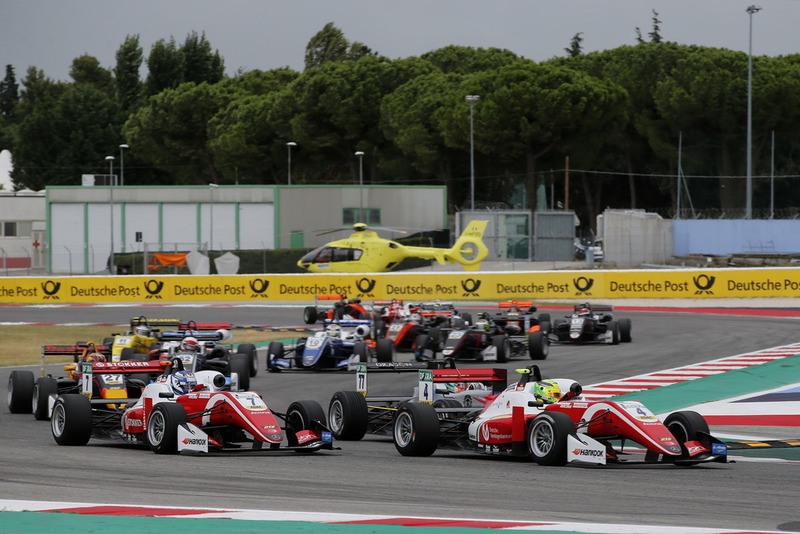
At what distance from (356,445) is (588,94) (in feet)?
201

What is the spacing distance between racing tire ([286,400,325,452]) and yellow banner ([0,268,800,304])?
93.1 feet

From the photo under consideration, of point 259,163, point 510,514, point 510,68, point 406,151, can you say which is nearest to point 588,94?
point 510,68

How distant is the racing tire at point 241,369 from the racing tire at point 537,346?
23.5 ft

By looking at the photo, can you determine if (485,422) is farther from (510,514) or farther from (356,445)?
(510,514)

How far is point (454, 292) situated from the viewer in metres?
42.8

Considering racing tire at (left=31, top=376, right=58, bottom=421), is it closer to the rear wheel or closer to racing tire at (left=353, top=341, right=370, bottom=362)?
racing tire at (left=353, top=341, right=370, bottom=362)

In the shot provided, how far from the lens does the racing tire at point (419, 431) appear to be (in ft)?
42.2

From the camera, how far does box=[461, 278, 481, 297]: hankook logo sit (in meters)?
42.8

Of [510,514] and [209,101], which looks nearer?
[510,514]

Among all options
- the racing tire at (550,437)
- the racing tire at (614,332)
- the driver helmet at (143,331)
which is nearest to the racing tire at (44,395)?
the driver helmet at (143,331)

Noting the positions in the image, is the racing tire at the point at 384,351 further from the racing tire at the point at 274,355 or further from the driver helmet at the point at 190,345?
the driver helmet at the point at 190,345

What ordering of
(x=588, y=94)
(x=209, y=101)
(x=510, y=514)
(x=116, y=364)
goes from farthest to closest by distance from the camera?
(x=209, y=101) < (x=588, y=94) < (x=116, y=364) < (x=510, y=514)

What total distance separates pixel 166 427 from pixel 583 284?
3101cm

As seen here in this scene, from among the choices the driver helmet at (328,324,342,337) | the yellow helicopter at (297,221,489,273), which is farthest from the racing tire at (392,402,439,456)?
the yellow helicopter at (297,221,489,273)
